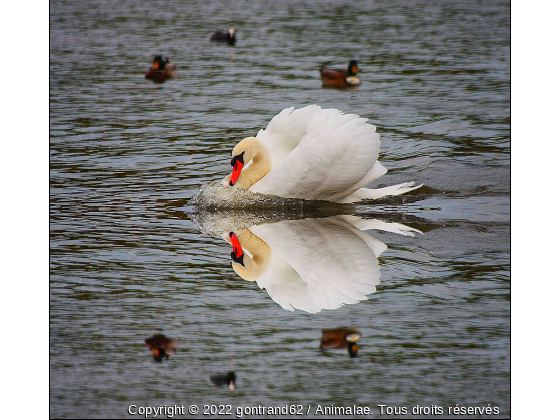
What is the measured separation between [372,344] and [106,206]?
204 inches

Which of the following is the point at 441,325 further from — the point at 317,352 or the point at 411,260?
the point at 411,260

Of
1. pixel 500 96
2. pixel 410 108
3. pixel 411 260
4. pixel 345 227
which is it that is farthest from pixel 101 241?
pixel 500 96

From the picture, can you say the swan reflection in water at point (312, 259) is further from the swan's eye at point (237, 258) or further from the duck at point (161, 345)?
the duck at point (161, 345)

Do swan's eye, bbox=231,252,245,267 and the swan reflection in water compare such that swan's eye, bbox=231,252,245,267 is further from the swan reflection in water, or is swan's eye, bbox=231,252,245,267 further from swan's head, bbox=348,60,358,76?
swan's head, bbox=348,60,358,76

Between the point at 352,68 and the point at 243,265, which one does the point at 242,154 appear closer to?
the point at 243,265

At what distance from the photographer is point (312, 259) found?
30.5 feet

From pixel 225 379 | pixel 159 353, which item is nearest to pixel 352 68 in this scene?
pixel 159 353

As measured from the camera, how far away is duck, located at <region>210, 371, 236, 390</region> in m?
6.64

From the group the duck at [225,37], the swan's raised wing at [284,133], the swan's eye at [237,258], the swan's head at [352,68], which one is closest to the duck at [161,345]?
the swan's eye at [237,258]

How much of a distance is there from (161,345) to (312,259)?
7.96 feet

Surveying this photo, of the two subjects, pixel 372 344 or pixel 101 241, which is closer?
pixel 372 344

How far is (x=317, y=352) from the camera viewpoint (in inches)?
281

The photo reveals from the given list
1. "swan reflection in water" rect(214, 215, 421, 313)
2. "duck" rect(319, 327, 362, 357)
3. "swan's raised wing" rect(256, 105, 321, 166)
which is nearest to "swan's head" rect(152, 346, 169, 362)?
"duck" rect(319, 327, 362, 357)

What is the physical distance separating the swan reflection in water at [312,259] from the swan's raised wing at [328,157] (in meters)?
0.44
